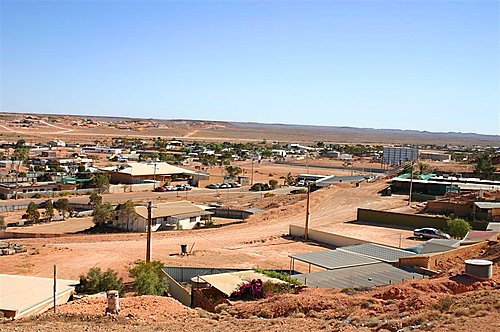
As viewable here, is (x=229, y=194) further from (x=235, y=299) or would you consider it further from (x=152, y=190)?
(x=235, y=299)

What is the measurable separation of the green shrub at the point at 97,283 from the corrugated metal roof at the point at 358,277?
297 inches

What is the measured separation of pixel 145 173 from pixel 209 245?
120ft

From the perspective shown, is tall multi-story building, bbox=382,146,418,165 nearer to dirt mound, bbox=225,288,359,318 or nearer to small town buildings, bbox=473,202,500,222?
small town buildings, bbox=473,202,500,222

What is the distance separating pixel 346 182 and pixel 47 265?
139ft

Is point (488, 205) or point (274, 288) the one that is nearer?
point (274, 288)

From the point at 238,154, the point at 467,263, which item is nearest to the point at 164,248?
the point at 467,263

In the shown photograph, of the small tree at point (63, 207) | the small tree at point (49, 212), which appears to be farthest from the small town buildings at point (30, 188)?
the small tree at point (49, 212)

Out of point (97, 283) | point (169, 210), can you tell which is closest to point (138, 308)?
point (97, 283)

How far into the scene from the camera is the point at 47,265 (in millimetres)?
30750

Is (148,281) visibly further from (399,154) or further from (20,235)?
(399,154)

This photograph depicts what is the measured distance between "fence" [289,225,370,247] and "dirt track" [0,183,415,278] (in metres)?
1.04

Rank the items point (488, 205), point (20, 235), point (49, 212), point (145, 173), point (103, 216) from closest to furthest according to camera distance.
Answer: point (20, 235) < point (488, 205) < point (103, 216) < point (49, 212) < point (145, 173)

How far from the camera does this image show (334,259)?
2667 cm

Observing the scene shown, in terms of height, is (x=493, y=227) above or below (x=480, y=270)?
Answer: below
